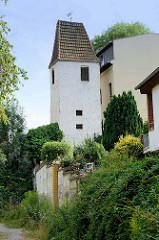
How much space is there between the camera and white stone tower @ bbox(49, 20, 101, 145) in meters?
32.1

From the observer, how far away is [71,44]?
3419 centimetres

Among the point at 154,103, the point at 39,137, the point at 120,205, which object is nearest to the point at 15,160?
the point at 39,137

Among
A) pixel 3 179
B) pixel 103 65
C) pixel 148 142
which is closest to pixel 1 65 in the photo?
pixel 148 142

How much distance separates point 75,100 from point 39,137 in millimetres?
5282

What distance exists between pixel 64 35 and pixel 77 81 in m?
4.76

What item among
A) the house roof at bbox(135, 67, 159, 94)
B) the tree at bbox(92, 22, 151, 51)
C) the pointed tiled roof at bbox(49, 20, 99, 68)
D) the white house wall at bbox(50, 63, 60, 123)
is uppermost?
the tree at bbox(92, 22, 151, 51)

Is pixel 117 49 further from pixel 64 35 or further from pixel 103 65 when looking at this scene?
pixel 64 35

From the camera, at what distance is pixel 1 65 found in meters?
A: 11.2

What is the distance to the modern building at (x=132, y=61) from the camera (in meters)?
32.5

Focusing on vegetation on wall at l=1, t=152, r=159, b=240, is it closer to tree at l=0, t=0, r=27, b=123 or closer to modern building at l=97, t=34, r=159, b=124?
tree at l=0, t=0, r=27, b=123

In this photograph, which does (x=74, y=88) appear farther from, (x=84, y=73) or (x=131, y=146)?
(x=131, y=146)

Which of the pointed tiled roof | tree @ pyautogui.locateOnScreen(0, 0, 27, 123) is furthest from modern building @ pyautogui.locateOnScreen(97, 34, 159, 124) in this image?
tree @ pyautogui.locateOnScreen(0, 0, 27, 123)

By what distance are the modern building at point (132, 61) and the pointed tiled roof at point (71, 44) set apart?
2.17 meters

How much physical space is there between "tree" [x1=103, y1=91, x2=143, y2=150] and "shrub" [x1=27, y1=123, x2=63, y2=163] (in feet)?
18.3
